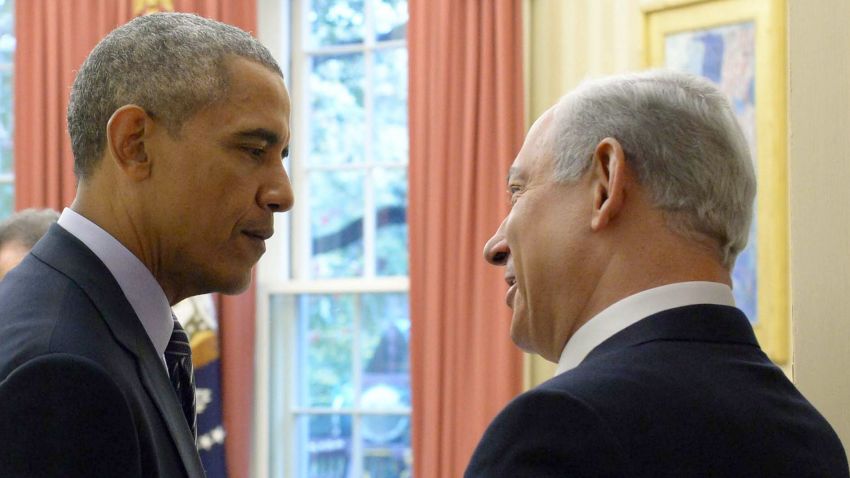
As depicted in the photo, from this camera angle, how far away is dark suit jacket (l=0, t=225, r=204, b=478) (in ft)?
4.35

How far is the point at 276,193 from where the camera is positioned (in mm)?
1803

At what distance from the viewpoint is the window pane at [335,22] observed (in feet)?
21.6

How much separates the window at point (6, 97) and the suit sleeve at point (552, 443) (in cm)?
619

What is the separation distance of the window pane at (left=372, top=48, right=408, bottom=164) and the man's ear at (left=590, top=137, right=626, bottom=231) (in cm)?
472

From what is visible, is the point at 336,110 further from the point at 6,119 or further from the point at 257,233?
the point at 257,233

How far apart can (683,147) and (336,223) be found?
5.04m

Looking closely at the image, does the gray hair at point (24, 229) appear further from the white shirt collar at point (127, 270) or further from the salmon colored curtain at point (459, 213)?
the salmon colored curtain at point (459, 213)

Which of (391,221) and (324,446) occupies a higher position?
(391,221)

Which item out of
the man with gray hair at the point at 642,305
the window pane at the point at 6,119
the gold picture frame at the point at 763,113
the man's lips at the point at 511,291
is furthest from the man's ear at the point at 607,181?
the window pane at the point at 6,119

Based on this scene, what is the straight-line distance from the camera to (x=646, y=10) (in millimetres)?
5281

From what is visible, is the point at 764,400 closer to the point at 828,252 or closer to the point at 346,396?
the point at 828,252

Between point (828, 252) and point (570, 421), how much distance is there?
32.3 inches

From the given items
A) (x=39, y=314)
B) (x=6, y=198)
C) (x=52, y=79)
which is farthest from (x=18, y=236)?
(x=6, y=198)

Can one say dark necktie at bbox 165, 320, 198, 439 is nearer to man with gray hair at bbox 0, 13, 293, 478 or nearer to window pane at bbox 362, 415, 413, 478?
man with gray hair at bbox 0, 13, 293, 478
